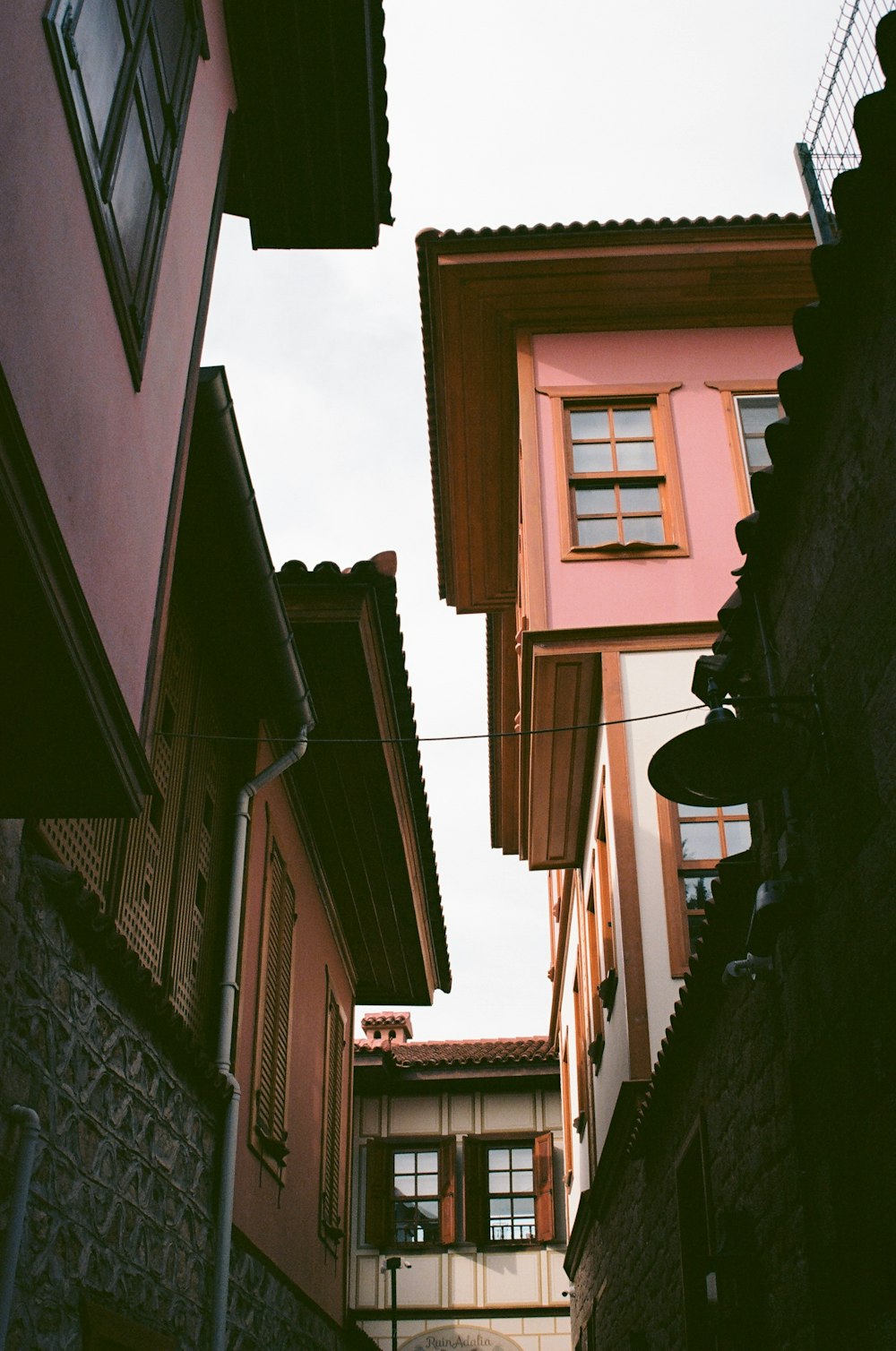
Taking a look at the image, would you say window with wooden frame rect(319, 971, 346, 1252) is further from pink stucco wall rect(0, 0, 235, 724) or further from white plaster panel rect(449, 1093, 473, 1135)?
white plaster panel rect(449, 1093, 473, 1135)

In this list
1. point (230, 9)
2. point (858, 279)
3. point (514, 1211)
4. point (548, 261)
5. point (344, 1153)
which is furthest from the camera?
point (514, 1211)

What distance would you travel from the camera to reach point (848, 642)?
419cm

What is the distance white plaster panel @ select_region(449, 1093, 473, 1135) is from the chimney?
89.5 inches

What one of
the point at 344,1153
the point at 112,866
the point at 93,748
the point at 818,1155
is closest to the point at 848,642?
the point at 818,1155

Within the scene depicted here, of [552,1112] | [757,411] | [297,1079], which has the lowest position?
[297,1079]

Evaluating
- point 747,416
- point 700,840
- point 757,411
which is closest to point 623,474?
point 747,416

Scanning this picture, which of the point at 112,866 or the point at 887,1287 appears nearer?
the point at 887,1287

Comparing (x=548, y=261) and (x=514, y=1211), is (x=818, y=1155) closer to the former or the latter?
(x=548, y=261)

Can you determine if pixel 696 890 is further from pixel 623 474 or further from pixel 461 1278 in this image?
pixel 461 1278

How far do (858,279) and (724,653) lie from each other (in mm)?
1879

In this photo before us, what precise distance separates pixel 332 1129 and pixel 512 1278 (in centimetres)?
1019

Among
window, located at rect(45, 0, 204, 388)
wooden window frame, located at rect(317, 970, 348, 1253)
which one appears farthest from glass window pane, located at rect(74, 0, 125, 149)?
wooden window frame, located at rect(317, 970, 348, 1253)

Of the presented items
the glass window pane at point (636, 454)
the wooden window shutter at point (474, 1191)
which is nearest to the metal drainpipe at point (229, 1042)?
the glass window pane at point (636, 454)

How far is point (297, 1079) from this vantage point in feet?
35.0
